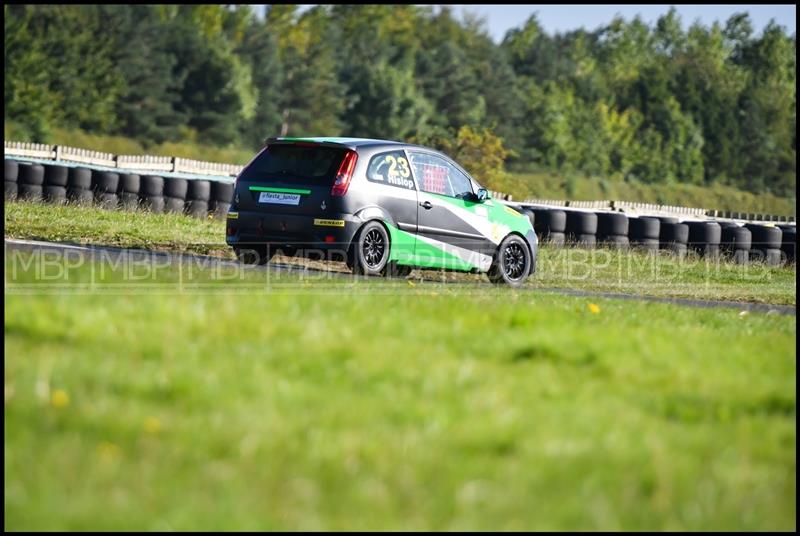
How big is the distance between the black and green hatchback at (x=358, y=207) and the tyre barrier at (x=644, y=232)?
942cm

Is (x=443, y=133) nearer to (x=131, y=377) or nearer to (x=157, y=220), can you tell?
(x=157, y=220)

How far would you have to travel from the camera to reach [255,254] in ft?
53.8

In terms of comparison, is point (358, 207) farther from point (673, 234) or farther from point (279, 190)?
point (673, 234)

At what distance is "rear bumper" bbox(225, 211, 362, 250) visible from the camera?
14789 mm

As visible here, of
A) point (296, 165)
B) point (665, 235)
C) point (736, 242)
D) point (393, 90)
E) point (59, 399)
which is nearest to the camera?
point (59, 399)

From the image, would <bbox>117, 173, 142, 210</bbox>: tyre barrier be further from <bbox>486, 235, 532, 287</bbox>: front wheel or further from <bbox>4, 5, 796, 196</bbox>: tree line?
<bbox>4, 5, 796, 196</bbox>: tree line

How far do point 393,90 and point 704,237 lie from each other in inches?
2856

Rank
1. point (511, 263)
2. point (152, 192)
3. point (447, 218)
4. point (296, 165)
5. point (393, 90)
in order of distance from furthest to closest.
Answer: point (393, 90) < point (152, 192) < point (511, 263) < point (447, 218) < point (296, 165)

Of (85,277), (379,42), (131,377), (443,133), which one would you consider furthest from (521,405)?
(379,42)

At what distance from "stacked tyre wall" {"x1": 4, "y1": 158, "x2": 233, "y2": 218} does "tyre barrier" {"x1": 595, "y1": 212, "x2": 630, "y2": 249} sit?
7248 mm

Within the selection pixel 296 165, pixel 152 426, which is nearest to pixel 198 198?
pixel 296 165

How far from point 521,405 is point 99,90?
79853 millimetres

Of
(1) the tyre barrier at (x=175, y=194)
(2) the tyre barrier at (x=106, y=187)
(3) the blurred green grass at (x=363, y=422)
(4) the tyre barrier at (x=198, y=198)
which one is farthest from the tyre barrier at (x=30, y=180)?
(3) the blurred green grass at (x=363, y=422)

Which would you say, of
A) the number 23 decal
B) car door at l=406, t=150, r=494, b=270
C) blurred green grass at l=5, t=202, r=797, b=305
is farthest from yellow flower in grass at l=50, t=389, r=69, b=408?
blurred green grass at l=5, t=202, r=797, b=305
